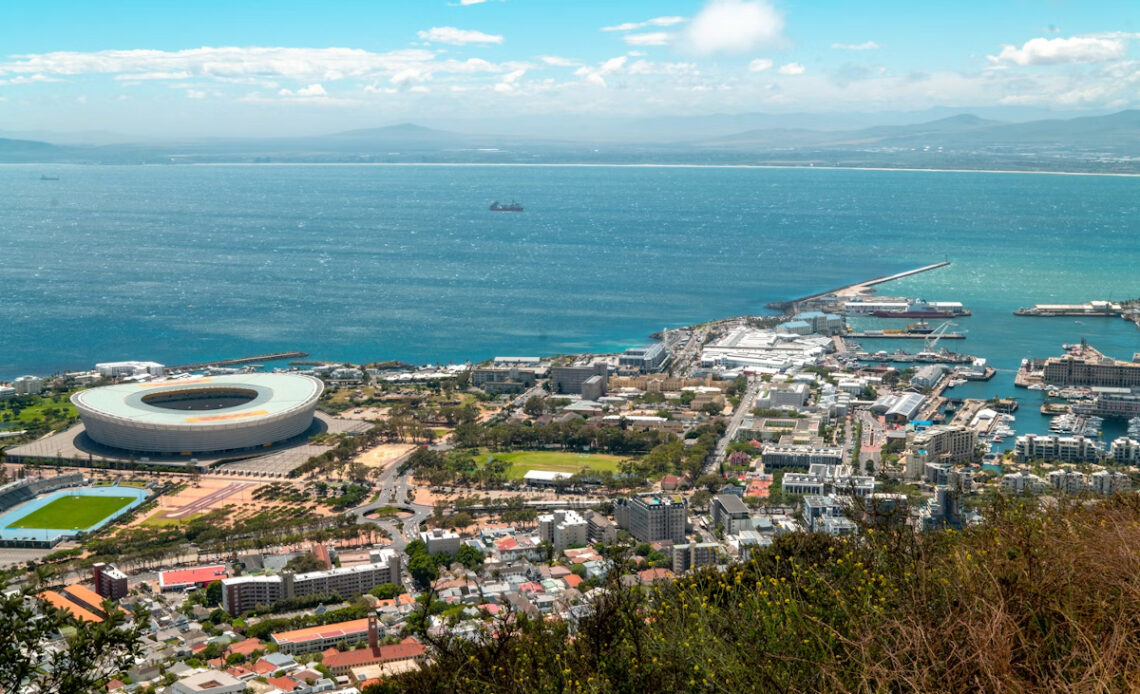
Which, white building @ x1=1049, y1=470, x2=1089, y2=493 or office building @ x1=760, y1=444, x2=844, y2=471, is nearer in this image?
white building @ x1=1049, y1=470, x2=1089, y2=493

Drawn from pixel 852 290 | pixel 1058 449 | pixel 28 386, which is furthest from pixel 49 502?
pixel 852 290

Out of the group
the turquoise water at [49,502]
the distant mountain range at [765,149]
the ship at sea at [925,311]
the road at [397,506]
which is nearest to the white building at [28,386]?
the turquoise water at [49,502]

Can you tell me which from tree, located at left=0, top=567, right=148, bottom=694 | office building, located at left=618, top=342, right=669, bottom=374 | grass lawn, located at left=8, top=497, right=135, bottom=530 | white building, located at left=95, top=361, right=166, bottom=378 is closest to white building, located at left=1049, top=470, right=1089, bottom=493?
office building, located at left=618, top=342, right=669, bottom=374

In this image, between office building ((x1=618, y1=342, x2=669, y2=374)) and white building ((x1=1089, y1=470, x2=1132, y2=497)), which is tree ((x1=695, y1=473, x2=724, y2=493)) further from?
office building ((x1=618, y1=342, x2=669, y2=374))

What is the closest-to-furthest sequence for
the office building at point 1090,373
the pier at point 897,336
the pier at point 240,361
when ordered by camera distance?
the office building at point 1090,373 < the pier at point 240,361 < the pier at point 897,336

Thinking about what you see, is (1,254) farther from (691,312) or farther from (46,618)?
(46,618)

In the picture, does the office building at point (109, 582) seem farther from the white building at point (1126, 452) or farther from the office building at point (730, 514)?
the white building at point (1126, 452)
